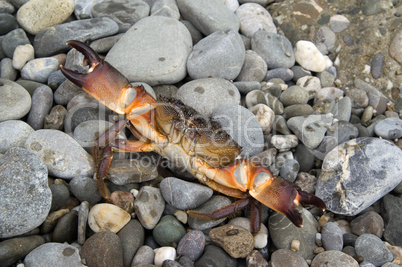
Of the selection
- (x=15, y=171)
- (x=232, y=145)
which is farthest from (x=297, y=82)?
(x=15, y=171)

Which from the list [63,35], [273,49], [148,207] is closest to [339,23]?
[273,49]

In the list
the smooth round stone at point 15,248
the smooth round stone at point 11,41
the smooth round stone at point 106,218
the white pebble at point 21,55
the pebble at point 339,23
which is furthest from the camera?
the pebble at point 339,23

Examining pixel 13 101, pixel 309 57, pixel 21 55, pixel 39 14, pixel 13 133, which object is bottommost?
pixel 309 57

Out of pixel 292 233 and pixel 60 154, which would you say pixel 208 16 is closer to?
pixel 60 154

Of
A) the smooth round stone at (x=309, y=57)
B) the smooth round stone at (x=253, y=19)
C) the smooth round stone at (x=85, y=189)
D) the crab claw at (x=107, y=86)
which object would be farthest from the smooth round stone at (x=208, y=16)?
the smooth round stone at (x=85, y=189)

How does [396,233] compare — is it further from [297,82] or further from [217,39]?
[217,39]

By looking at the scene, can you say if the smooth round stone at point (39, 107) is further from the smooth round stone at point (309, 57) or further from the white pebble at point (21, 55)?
the smooth round stone at point (309, 57)

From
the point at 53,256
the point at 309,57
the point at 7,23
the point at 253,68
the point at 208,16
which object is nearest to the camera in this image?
the point at 53,256

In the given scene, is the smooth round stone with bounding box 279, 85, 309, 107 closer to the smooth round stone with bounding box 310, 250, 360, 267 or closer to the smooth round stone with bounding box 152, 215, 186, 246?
the smooth round stone with bounding box 310, 250, 360, 267
